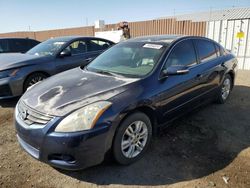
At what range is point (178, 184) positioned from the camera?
2.51 metres

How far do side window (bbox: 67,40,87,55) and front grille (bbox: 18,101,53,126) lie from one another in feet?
11.6

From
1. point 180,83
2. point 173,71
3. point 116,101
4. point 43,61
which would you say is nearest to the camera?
point 116,101

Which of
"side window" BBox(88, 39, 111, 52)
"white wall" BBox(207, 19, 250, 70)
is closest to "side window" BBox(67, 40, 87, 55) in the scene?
"side window" BBox(88, 39, 111, 52)

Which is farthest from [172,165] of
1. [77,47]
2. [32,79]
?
[77,47]

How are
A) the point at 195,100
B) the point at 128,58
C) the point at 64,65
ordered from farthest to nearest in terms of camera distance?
the point at 64,65 < the point at 195,100 < the point at 128,58

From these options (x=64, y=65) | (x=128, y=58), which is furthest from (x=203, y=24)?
(x=128, y=58)

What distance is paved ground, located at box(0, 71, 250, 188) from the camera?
2.55 m

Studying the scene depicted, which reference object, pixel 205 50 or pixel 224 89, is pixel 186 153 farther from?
pixel 224 89

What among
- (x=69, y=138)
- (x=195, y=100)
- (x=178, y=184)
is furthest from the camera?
(x=195, y=100)

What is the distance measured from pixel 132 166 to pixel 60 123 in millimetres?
1106

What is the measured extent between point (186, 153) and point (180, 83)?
3.35 ft

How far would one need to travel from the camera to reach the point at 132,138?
279cm

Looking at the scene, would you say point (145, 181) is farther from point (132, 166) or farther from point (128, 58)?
point (128, 58)

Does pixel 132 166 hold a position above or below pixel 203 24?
below
